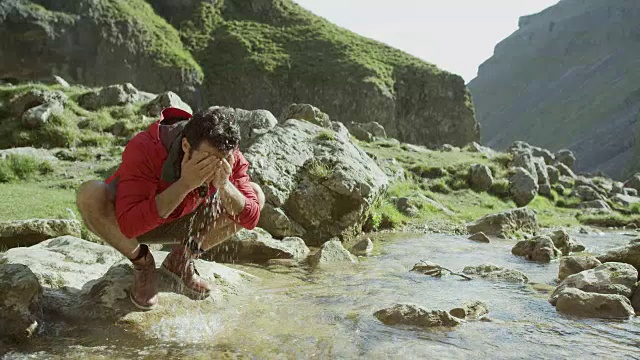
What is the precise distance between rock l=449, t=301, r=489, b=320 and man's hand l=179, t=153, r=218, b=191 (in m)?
2.83

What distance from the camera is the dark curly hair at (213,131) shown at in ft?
12.4

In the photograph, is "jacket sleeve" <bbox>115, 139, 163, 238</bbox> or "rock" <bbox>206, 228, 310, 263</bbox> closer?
"jacket sleeve" <bbox>115, 139, 163, 238</bbox>

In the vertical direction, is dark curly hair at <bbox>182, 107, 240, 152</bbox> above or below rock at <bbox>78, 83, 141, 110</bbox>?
above

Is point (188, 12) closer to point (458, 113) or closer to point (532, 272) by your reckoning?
point (458, 113)

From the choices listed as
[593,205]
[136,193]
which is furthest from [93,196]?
[593,205]

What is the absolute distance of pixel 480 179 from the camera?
2236cm

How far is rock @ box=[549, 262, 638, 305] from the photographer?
6.08 m

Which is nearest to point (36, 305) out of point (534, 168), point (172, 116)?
point (172, 116)

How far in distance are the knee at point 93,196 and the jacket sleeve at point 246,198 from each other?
3.42 feet

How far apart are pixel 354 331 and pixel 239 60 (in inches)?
2207

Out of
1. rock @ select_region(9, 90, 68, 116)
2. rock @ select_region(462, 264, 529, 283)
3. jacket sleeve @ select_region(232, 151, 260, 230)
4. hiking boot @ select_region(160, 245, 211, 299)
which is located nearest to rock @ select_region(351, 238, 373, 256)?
rock @ select_region(462, 264, 529, 283)

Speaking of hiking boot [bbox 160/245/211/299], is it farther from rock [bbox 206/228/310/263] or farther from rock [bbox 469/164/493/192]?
rock [bbox 469/164/493/192]

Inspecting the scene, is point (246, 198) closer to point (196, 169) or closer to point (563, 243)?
point (196, 169)

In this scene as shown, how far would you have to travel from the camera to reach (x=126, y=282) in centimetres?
493
